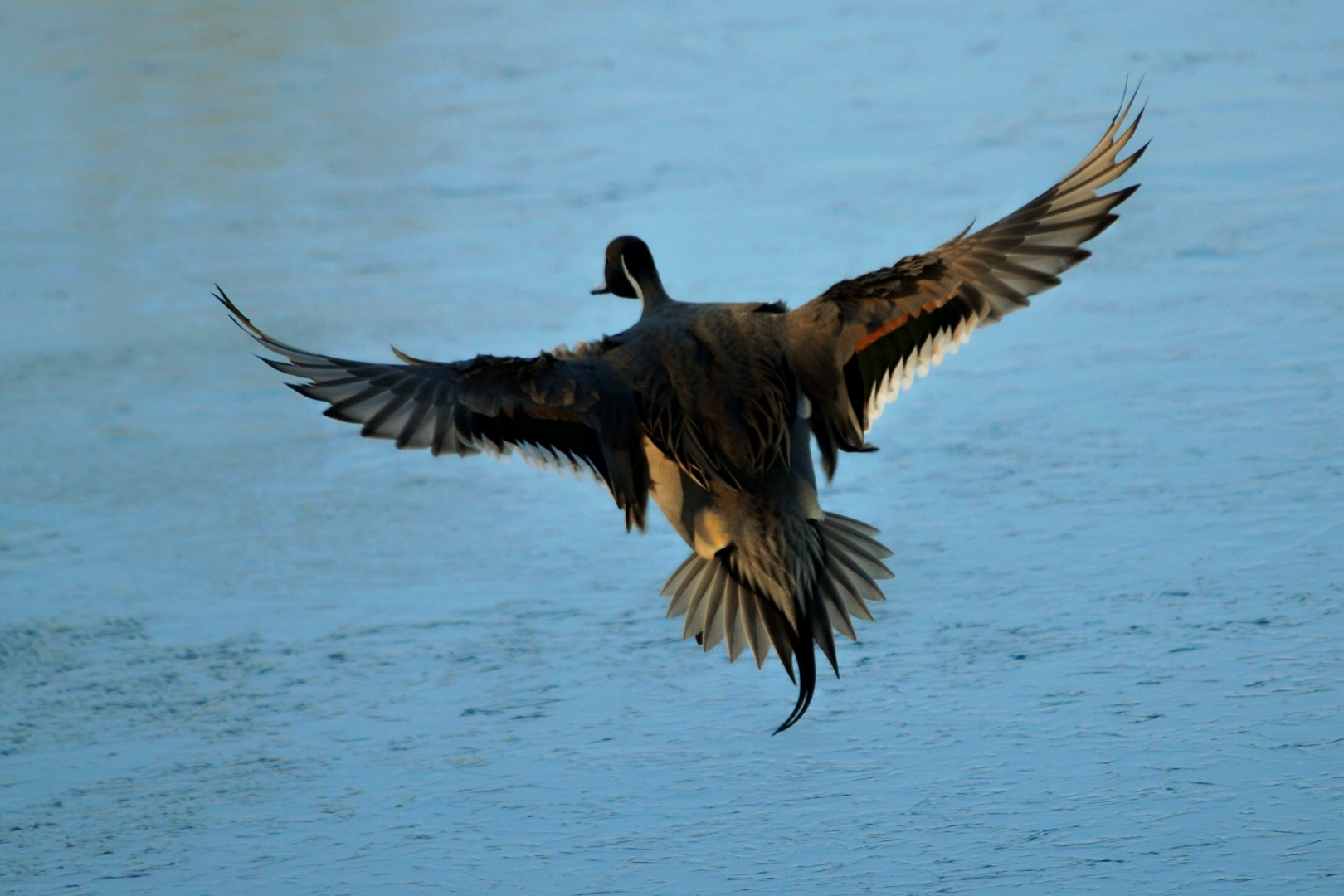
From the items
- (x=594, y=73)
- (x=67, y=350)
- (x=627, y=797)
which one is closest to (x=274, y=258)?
(x=67, y=350)

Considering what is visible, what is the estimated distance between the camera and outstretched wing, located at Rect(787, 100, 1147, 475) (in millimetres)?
3846

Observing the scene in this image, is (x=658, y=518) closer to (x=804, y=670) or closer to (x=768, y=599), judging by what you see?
(x=768, y=599)

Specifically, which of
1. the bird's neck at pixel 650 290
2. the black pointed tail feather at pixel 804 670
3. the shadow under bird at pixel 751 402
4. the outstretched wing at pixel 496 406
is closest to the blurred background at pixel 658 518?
the black pointed tail feather at pixel 804 670

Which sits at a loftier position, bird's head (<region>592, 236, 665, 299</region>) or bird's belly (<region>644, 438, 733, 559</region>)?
bird's head (<region>592, 236, 665, 299</region>)

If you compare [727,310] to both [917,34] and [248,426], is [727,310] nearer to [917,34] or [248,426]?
[248,426]

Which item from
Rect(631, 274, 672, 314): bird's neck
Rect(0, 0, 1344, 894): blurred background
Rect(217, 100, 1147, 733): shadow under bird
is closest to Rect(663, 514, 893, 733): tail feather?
Rect(217, 100, 1147, 733): shadow under bird

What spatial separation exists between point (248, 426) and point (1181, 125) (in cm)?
408

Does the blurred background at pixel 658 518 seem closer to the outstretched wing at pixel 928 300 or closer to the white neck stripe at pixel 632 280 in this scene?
the outstretched wing at pixel 928 300

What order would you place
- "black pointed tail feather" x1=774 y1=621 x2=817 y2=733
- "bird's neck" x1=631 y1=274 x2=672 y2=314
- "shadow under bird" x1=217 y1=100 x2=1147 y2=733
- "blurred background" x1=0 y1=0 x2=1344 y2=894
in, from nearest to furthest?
"blurred background" x1=0 y1=0 x2=1344 y2=894, "black pointed tail feather" x1=774 y1=621 x2=817 y2=733, "shadow under bird" x1=217 y1=100 x2=1147 y2=733, "bird's neck" x1=631 y1=274 x2=672 y2=314

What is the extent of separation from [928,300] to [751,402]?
463mm

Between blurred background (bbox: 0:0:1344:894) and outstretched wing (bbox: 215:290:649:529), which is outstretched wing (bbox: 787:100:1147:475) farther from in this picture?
blurred background (bbox: 0:0:1344:894)

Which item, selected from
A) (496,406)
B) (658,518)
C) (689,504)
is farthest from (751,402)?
(658,518)

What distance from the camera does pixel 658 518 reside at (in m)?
5.51

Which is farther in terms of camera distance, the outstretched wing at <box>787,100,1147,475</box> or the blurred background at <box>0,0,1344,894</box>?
the outstretched wing at <box>787,100,1147,475</box>
